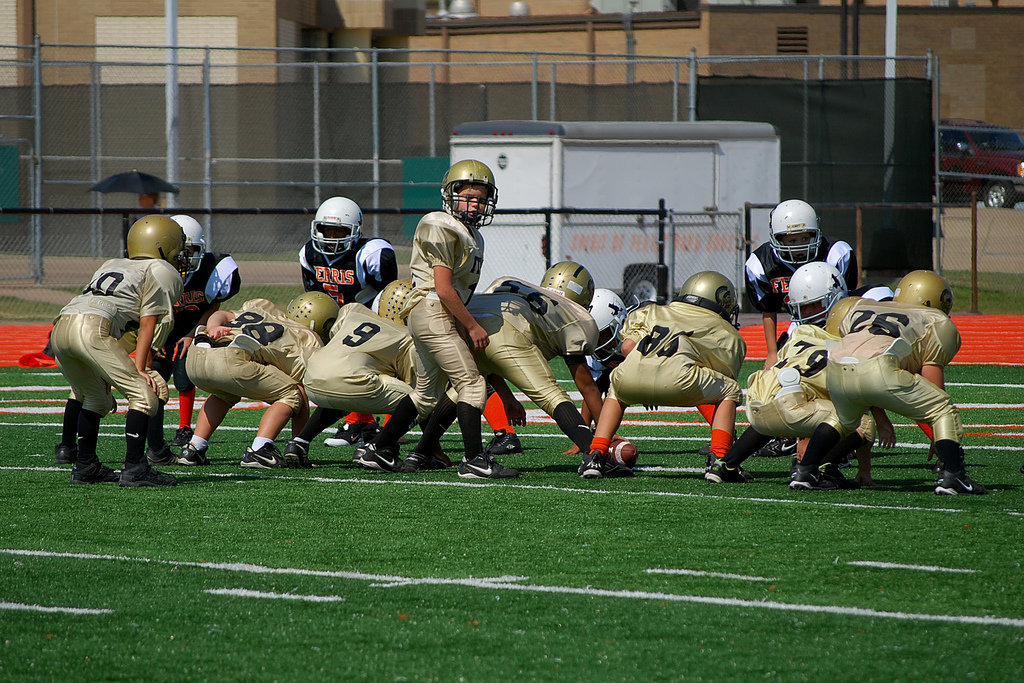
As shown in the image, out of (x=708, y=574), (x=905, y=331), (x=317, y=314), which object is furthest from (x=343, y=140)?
(x=708, y=574)

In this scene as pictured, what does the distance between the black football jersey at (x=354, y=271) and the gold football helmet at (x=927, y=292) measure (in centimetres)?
334

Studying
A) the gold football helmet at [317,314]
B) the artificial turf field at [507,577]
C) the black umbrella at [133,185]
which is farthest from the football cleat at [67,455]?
the black umbrella at [133,185]

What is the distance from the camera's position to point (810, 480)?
22.3 feet

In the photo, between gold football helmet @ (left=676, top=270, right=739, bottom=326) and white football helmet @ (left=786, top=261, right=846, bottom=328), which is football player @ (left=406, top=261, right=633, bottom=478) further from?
white football helmet @ (left=786, top=261, right=846, bottom=328)

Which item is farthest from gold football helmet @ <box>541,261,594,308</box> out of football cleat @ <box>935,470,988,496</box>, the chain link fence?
the chain link fence

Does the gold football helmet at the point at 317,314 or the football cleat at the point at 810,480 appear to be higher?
the gold football helmet at the point at 317,314

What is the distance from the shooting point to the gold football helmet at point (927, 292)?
24.1ft

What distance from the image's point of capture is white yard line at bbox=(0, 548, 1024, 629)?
4.25 meters

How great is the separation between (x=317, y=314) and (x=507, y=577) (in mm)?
3858

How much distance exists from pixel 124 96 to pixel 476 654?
72.0 feet

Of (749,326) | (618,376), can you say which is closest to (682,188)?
(749,326)

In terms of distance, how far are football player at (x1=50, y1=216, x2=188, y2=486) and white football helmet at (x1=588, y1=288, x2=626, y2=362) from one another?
2.92m

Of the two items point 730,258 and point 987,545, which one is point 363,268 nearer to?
point 987,545

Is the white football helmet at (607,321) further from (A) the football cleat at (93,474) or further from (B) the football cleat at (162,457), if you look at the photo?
(A) the football cleat at (93,474)
